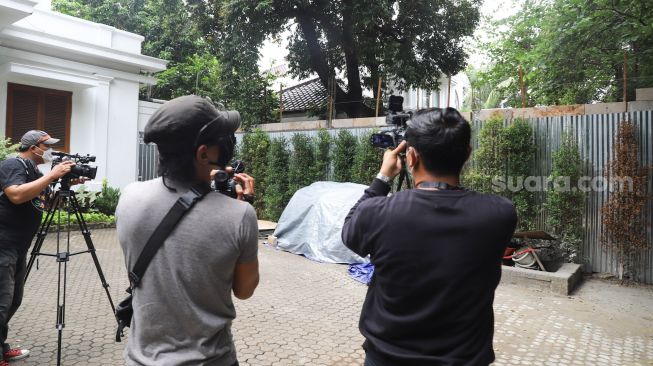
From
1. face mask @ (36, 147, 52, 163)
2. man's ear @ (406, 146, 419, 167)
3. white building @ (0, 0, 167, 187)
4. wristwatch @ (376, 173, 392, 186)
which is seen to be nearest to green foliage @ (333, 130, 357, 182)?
white building @ (0, 0, 167, 187)

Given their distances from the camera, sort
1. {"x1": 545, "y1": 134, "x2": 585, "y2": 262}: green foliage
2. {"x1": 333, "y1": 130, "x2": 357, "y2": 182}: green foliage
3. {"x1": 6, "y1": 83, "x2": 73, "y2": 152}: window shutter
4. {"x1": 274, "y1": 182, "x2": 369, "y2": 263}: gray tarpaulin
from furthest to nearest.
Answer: {"x1": 6, "y1": 83, "x2": 73, "y2": 152}: window shutter, {"x1": 333, "y1": 130, "x2": 357, "y2": 182}: green foliage, {"x1": 274, "y1": 182, "x2": 369, "y2": 263}: gray tarpaulin, {"x1": 545, "y1": 134, "x2": 585, "y2": 262}: green foliage

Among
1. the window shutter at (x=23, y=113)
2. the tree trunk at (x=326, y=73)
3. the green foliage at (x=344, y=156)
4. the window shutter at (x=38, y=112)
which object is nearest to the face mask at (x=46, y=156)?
the green foliage at (x=344, y=156)

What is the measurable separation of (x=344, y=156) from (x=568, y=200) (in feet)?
15.6

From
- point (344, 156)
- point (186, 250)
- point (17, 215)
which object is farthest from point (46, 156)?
point (344, 156)

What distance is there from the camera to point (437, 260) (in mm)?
1482

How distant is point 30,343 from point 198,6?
36.5ft

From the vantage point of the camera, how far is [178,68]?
18844 millimetres

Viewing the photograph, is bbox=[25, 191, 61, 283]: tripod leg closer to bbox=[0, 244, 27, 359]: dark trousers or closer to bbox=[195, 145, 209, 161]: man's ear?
bbox=[0, 244, 27, 359]: dark trousers

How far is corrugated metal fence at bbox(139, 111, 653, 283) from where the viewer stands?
6.67 metres

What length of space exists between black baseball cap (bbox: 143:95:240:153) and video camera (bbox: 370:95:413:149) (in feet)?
3.34

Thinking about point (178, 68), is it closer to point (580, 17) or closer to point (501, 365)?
point (580, 17)

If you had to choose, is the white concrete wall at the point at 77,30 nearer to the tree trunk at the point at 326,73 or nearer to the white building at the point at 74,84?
the white building at the point at 74,84

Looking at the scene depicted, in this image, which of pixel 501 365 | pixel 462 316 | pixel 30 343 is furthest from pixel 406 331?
pixel 30 343

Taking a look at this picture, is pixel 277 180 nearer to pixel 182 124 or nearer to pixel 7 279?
pixel 7 279
